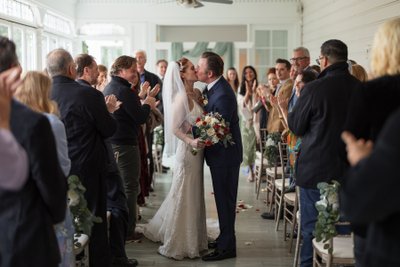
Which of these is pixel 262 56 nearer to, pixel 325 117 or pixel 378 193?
pixel 325 117

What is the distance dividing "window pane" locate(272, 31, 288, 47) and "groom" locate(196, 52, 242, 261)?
785cm

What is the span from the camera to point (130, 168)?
505 centimetres

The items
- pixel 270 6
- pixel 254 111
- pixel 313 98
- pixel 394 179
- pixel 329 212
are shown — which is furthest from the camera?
pixel 270 6

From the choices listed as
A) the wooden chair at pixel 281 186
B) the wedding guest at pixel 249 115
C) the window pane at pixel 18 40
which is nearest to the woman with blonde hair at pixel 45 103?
the wooden chair at pixel 281 186

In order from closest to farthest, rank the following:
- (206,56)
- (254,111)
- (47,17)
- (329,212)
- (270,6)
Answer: (329,212), (206,56), (254,111), (47,17), (270,6)

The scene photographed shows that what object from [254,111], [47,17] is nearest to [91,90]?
[254,111]

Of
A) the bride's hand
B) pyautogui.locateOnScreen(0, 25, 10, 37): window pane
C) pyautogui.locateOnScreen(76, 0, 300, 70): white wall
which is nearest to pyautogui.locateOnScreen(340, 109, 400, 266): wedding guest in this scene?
the bride's hand

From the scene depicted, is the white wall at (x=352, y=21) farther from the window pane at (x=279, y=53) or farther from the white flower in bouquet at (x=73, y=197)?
the white flower in bouquet at (x=73, y=197)

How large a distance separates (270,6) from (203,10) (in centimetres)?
151

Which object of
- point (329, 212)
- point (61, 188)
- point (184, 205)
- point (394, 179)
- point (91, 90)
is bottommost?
point (184, 205)

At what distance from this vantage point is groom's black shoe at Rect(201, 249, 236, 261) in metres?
4.80

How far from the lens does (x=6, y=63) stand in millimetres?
2361

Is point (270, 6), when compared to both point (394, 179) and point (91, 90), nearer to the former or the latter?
point (91, 90)

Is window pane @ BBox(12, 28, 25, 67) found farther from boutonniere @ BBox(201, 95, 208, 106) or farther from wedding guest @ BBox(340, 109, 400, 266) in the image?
wedding guest @ BBox(340, 109, 400, 266)
